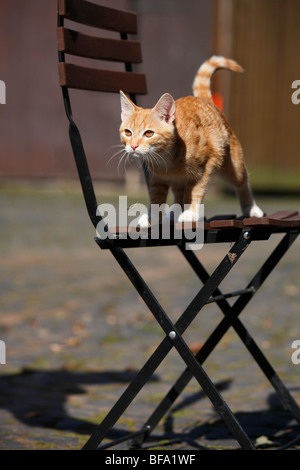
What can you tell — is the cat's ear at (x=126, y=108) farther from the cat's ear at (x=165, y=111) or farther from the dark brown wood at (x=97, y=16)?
the dark brown wood at (x=97, y=16)

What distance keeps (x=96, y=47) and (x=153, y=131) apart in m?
0.49

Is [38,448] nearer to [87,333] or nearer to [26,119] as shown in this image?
[87,333]

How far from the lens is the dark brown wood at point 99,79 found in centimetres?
270

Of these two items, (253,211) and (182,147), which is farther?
(253,211)

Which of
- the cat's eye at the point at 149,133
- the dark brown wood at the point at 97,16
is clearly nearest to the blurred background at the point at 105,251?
the cat's eye at the point at 149,133

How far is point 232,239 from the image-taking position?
2.77m

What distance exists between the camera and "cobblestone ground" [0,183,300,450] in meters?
3.64

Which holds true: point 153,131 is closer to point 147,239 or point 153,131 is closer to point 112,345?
point 147,239

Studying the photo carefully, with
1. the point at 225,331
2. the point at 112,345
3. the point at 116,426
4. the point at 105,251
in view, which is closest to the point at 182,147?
the point at 225,331

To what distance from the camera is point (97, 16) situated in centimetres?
304

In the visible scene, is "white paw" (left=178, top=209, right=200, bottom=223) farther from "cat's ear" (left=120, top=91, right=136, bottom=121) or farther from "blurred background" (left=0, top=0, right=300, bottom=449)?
"blurred background" (left=0, top=0, right=300, bottom=449)

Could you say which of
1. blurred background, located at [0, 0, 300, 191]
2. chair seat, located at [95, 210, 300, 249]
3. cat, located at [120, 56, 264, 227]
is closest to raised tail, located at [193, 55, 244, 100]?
cat, located at [120, 56, 264, 227]

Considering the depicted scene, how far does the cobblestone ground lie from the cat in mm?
1164
